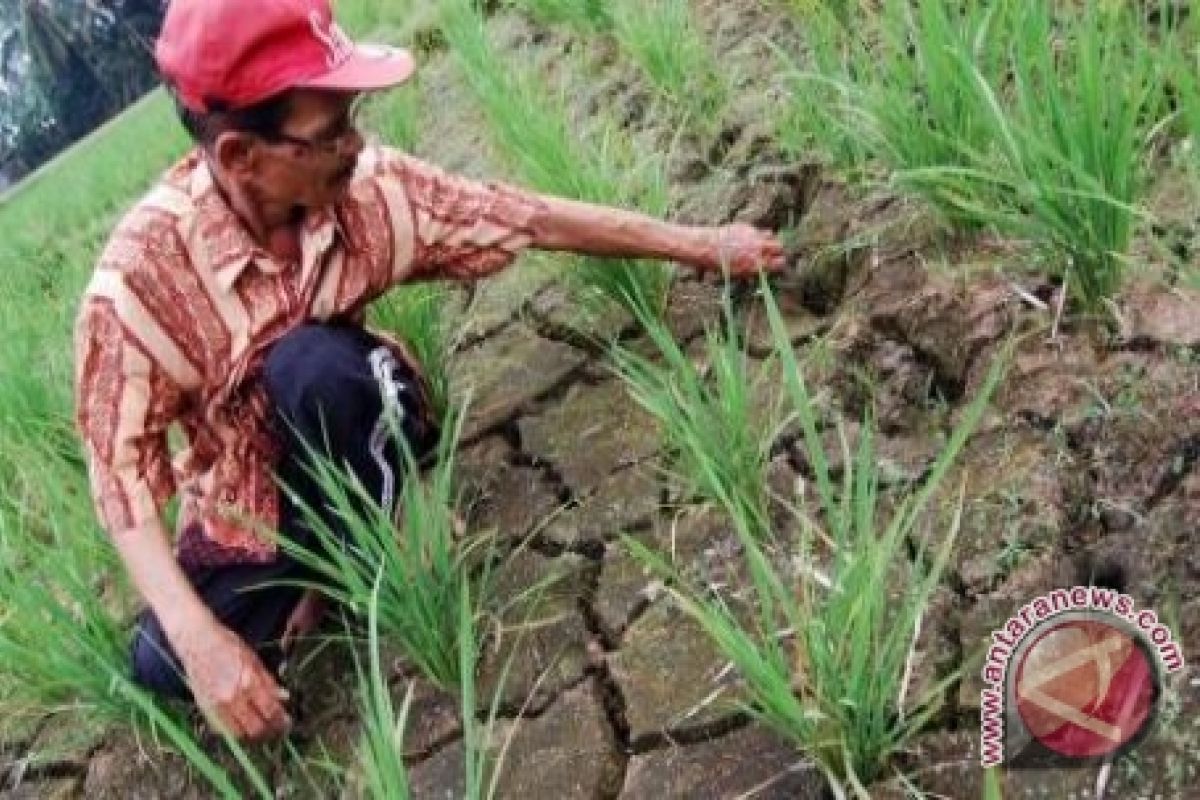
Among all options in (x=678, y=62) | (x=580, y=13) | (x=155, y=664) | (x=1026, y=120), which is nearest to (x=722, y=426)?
(x=1026, y=120)

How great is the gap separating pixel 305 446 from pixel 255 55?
1.50 ft

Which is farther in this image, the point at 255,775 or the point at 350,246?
the point at 350,246

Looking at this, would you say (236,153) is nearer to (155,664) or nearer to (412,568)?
(412,568)

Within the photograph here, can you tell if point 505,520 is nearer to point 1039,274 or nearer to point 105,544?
point 105,544

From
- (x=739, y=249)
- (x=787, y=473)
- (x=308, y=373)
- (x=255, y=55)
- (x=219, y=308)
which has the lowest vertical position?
(x=787, y=473)

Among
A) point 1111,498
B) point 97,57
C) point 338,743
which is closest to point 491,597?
point 338,743

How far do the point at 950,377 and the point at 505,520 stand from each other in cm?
66

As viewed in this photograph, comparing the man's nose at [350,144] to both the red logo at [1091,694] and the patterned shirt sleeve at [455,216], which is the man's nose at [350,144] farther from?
the red logo at [1091,694]

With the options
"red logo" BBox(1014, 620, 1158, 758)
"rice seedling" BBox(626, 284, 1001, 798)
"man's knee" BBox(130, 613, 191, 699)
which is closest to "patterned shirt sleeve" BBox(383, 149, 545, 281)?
"man's knee" BBox(130, 613, 191, 699)

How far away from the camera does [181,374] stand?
72.8 inches

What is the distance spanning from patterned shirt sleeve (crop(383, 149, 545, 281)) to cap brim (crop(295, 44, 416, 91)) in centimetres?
25

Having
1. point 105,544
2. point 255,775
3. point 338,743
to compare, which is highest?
point 255,775

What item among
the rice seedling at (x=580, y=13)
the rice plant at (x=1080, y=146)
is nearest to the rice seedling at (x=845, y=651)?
the rice plant at (x=1080, y=146)

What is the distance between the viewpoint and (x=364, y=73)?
1688 millimetres
